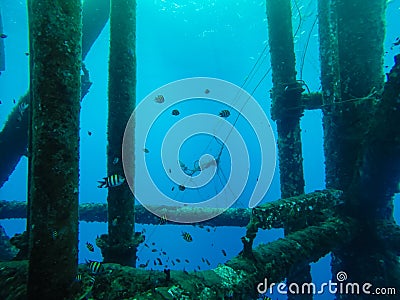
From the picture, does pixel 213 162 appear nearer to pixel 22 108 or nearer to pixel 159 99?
pixel 159 99

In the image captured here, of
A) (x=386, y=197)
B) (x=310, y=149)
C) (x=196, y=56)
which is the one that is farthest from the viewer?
(x=310, y=149)

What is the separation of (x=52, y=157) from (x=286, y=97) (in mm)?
4322

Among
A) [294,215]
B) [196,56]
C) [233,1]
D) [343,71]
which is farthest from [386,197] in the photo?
[196,56]

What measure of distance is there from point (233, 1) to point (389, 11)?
17.3 metres

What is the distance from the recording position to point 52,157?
2.36m

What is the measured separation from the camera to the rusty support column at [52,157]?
2.32 meters

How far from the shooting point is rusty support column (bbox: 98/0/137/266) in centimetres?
427

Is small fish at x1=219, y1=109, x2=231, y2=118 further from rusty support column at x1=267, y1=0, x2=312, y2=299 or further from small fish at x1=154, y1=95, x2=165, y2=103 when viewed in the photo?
rusty support column at x1=267, y1=0, x2=312, y2=299

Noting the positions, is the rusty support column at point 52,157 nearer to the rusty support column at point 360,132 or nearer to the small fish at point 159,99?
the rusty support column at point 360,132

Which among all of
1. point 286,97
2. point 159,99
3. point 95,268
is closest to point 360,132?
point 286,97

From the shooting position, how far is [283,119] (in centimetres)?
558

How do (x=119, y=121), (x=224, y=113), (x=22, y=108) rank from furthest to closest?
(x=224, y=113) → (x=22, y=108) → (x=119, y=121)

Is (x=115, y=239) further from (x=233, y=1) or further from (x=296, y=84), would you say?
(x=233, y=1)

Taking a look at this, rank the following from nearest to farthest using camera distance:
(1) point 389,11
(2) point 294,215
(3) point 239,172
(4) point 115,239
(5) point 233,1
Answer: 1. (2) point 294,215
2. (4) point 115,239
3. (1) point 389,11
4. (5) point 233,1
5. (3) point 239,172
